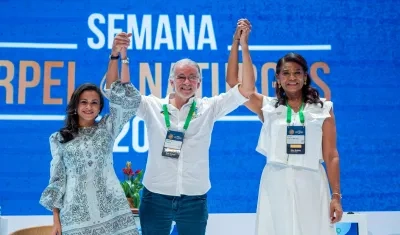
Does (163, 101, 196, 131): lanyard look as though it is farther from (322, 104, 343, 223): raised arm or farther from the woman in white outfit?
(322, 104, 343, 223): raised arm

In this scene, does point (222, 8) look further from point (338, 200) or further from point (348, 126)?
point (338, 200)

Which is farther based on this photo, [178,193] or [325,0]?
[325,0]

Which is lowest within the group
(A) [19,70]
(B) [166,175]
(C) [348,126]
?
(B) [166,175]

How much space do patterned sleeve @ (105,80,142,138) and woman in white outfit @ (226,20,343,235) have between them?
0.66 metres

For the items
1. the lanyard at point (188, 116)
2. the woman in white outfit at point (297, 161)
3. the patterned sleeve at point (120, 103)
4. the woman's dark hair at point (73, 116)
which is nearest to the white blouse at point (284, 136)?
the woman in white outfit at point (297, 161)

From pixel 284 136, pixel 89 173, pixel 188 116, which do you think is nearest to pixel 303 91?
pixel 284 136

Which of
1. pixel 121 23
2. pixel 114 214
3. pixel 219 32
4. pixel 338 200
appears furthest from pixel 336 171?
pixel 121 23

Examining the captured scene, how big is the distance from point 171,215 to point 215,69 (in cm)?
192

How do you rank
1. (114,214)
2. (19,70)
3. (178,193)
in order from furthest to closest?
1. (19,70)
2. (178,193)
3. (114,214)

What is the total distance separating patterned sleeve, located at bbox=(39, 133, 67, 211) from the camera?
219cm

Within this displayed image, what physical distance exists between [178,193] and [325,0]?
256 cm

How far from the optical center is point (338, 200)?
226 centimetres

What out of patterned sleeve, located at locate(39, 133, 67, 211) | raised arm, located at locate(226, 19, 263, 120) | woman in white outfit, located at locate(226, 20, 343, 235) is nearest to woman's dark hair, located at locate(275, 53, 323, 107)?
woman in white outfit, located at locate(226, 20, 343, 235)

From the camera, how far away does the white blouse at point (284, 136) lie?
230 centimetres
